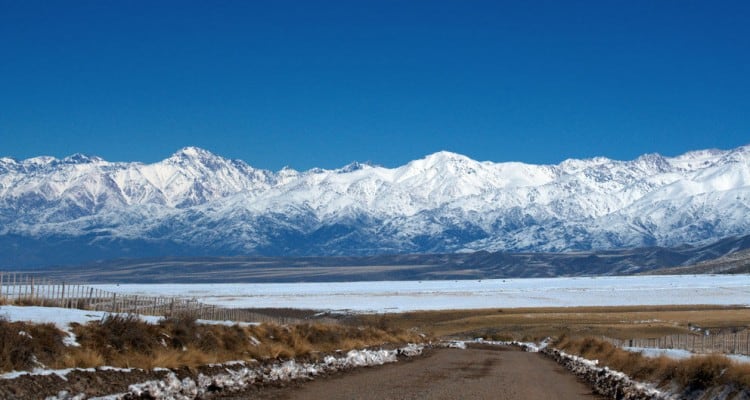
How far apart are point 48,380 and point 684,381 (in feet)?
37.0

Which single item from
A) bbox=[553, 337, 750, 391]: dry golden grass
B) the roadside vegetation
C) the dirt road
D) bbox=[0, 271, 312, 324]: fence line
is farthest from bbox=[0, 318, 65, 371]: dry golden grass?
bbox=[553, 337, 750, 391]: dry golden grass

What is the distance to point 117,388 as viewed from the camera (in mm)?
14602

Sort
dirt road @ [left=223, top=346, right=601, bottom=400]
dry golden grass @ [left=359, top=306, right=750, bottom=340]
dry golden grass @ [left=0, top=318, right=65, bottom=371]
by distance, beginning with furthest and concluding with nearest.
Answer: dry golden grass @ [left=359, top=306, right=750, bottom=340] < dirt road @ [left=223, top=346, right=601, bottom=400] < dry golden grass @ [left=0, top=318, right=65, bottom=371]

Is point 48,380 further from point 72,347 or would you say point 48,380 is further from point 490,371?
point 490,371

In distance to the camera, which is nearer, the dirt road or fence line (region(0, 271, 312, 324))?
the dirt road

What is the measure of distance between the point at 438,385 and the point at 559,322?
197ft

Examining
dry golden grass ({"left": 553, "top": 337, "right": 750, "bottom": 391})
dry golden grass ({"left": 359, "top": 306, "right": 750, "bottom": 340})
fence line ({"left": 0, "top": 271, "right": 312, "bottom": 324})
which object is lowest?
dry golden grass ({"left": 359, "top": 306, "right": 750, "bottom": 340})

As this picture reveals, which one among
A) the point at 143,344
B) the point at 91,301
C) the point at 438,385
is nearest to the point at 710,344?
the point at 438,385

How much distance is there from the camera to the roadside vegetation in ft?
47.5

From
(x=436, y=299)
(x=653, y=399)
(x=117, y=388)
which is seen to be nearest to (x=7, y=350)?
(x=117, y=388)

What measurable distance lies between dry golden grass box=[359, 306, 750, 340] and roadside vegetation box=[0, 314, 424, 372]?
135 feet

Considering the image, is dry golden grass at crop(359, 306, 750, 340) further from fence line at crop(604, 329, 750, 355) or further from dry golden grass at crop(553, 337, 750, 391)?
dry golden grass at crop(553, 337, 750, 391)

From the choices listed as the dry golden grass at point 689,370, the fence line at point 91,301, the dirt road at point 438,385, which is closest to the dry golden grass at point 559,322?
the fence line at point 91,301

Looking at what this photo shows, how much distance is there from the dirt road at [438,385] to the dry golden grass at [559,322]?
36405 mm
